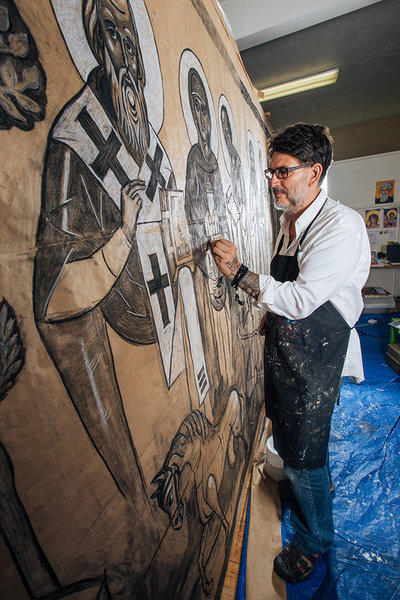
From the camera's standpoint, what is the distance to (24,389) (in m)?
0.43

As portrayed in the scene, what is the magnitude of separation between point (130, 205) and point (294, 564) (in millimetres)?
1907

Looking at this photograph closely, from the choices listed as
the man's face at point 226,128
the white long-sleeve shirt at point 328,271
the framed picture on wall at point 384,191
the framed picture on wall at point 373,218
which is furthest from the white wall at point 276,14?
the framed picture on wall at point 373,218

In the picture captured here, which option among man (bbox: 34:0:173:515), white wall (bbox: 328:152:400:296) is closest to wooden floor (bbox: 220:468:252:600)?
man (bbox: 34:0:173:515)

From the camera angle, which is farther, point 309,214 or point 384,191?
point 384,191

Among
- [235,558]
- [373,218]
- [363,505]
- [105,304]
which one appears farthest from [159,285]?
[373,218]

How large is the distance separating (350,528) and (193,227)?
6.65 ft

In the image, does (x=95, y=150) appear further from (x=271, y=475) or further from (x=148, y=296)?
(x=271, y=475)

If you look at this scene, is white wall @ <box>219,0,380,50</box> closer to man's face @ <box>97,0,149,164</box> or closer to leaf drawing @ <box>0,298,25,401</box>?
man's face @ <box>97,0,149,164</box>

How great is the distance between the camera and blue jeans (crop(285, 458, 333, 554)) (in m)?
1.36

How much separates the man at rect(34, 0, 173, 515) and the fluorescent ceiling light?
4799 millimetres

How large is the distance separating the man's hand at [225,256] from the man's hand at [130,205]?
21.3 inches

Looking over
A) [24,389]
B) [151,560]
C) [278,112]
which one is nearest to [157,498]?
[151,560]

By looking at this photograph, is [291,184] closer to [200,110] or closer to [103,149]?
[200,110]

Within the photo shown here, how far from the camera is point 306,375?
1.29 metres
